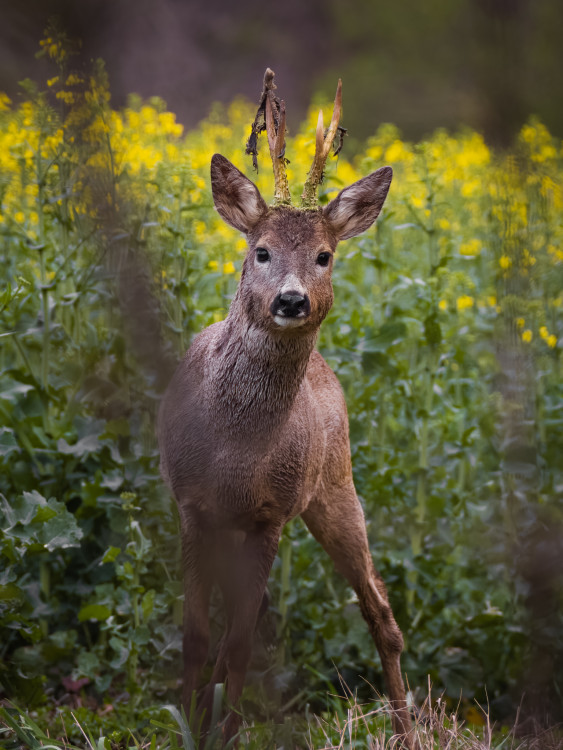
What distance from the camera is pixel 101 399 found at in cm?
477

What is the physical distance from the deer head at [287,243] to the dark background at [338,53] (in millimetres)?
549

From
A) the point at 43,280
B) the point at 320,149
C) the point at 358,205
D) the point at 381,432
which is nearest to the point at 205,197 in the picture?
the point at 43,280

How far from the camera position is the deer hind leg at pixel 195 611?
349 centimetres

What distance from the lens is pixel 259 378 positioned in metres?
3.39

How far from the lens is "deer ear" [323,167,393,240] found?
3.54 m

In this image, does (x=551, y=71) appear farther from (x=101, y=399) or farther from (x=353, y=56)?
(x=353, y=56)

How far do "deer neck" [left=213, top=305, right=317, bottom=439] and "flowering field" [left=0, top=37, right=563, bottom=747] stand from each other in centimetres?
77

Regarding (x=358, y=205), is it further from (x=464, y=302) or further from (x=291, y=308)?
(x=464, y=302)

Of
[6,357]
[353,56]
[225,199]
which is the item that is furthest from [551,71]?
[353,56]

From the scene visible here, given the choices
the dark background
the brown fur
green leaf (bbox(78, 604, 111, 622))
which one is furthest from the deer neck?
green leaf (bbox(78, 604, 111, 622))

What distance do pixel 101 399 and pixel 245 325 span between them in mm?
1620

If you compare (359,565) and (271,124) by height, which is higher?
(271,124)

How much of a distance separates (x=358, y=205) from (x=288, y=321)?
752mm

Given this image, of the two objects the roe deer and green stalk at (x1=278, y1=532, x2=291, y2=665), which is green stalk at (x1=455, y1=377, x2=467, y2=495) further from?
the roe deer
